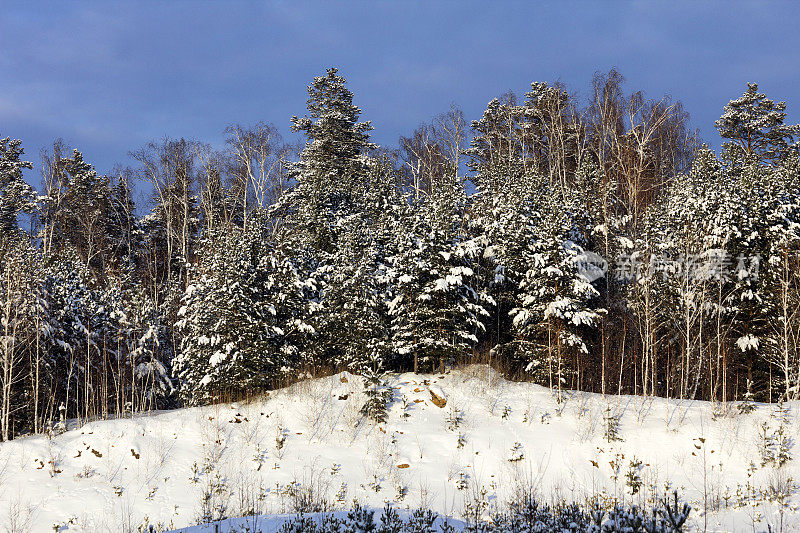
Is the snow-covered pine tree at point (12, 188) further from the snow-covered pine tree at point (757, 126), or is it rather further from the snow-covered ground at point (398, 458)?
the snow-covered pine tree at point (757, 126)

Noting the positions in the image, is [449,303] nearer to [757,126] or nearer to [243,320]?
[243,320]

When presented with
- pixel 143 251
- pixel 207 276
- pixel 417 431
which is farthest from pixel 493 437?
pixel 143 251

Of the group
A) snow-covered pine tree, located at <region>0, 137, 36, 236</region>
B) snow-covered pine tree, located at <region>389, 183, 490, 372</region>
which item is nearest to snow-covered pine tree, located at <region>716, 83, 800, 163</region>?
snow-covered pine tree, located at <region>389, 183, 490, 372</region>

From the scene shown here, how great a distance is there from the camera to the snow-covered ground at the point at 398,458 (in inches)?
436

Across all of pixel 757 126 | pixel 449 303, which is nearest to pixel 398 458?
pixel 449 303

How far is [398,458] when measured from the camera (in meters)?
13.2

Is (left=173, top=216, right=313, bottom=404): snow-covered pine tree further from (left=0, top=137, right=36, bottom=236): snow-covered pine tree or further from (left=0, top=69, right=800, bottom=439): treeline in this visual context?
(left=0, top=137, right=36, bottom=236): snow-covered pine tree

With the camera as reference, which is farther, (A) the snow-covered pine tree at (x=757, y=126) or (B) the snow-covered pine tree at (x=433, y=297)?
(A) the snow-covered pine tree at (x=757, y=126)

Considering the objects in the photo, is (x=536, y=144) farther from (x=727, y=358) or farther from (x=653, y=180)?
(x=727, y=358)

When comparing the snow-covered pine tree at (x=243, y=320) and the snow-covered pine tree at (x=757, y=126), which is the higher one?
Answer: the snow-covered pine tree at (x=757, y=126)

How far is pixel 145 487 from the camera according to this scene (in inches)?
476

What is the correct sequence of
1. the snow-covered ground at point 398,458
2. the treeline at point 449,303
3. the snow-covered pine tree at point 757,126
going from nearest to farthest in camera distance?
1. the snow-covered ground at point 398,458
2. the treeline at point 449,303
3. the snow-covered pine tree at point 757,126

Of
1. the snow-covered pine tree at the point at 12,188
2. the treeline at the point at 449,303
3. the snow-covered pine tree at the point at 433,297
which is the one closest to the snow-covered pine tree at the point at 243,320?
the treeline at the point at 449,303

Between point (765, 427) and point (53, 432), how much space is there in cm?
1836
